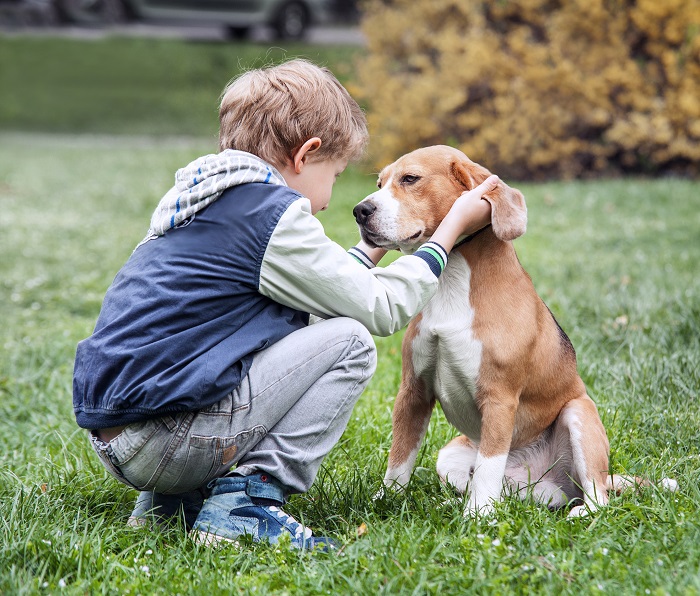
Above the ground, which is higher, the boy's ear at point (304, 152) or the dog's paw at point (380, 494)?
the boy's ear at point (304, 152)

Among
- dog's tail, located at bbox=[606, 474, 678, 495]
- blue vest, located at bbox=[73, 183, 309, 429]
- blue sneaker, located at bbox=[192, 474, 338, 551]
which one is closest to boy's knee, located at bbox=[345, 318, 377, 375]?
blue vest, located at bbox=[73, 183, 309, 429]

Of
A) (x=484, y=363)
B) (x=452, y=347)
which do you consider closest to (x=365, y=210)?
(x=452, y=347)

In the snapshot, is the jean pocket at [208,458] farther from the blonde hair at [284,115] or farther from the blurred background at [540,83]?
the blurred background at [540,83]

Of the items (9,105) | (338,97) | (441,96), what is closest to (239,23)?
(9,105)

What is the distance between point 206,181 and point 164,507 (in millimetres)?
1155

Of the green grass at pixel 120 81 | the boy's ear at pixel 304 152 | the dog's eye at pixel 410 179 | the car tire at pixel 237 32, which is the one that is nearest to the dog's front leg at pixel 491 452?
the dog's eye at pixel 410 179

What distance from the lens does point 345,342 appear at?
2643 millimetres

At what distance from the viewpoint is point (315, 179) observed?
9.33 feet

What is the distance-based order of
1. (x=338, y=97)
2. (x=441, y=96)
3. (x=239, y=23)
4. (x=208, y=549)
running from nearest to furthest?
(x=208, y=549), (x=338, y=97), (x=441, y=96), (x=239, y=23)

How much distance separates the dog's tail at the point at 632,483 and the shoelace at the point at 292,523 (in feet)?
3.52

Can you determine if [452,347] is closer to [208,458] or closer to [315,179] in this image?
[315,179]

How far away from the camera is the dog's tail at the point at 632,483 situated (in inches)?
113

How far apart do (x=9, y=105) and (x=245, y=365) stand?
739 inches

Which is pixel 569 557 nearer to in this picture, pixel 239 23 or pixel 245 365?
pixel 245 365
